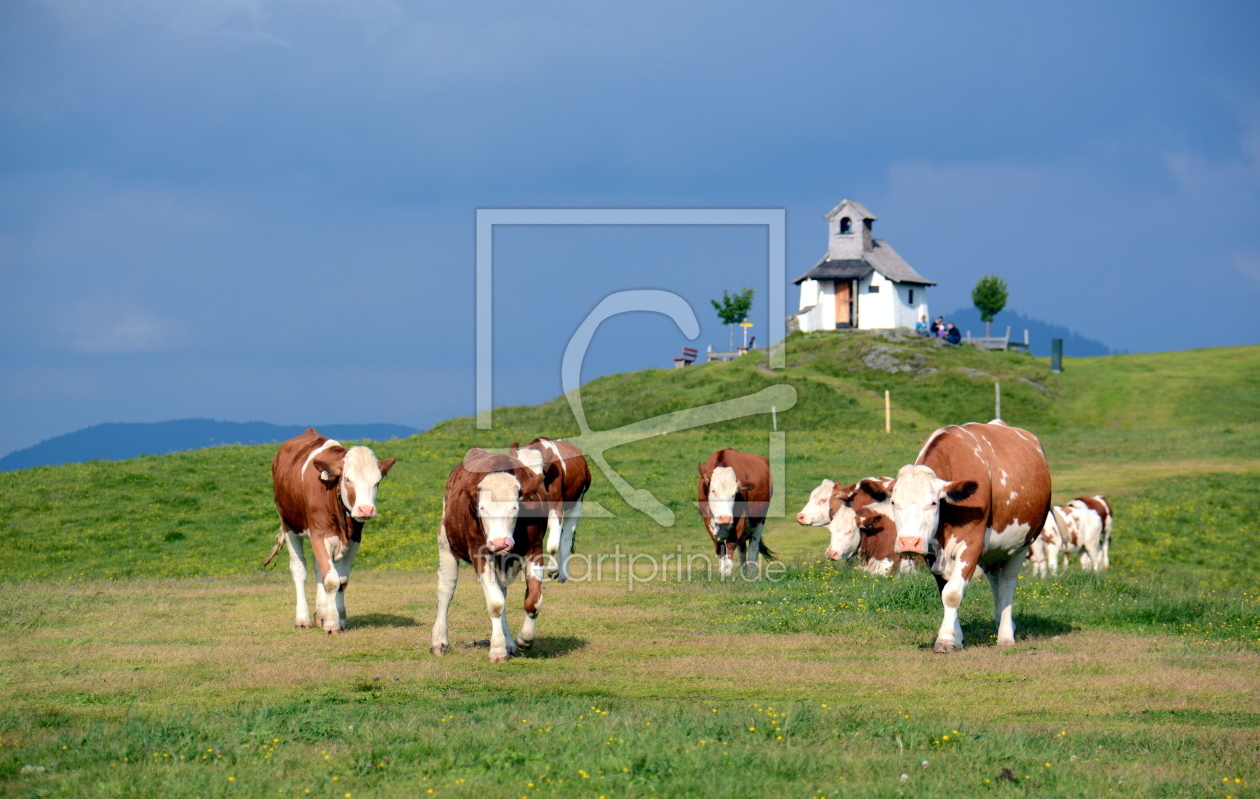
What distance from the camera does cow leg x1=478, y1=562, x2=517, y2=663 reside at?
1283cm

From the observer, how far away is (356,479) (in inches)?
589

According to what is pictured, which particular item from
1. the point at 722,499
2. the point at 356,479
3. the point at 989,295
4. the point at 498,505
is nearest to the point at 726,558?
the point at 722,499

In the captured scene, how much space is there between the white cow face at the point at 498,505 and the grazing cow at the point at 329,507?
112 inches

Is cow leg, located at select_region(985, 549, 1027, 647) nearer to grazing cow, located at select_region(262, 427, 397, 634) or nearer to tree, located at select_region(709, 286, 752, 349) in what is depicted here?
grazing cow, located at select_region(262, 427, 397, 634)

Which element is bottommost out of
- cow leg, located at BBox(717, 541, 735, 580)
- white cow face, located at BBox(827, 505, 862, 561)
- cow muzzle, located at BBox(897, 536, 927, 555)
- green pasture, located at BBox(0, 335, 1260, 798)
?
green pasture, located at BBox(0, 335, 1260, 798)

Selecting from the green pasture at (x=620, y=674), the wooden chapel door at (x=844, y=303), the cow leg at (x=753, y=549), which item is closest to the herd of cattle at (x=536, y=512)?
the green pasture at (x=620, y=674)

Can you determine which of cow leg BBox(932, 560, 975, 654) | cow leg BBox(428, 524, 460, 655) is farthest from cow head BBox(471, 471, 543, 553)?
cow leg BBox(932, 560, 975, 654)

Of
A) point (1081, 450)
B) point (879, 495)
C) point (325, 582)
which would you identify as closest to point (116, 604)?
point (325, 582)

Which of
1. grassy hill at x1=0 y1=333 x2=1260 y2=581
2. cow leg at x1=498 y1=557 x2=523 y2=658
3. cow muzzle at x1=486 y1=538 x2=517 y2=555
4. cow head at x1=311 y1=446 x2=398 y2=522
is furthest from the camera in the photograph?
grassy hill at x1=0 y1=333 x2=1260 y2=581

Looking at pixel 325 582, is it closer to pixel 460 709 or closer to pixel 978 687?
pixel 460 709

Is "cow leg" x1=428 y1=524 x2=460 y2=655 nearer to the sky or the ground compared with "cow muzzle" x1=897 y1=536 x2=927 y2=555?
nearer to the ground

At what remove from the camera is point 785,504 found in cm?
3412

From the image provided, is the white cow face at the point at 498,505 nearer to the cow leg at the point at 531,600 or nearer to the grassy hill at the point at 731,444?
the cow leg at the point at 531,600

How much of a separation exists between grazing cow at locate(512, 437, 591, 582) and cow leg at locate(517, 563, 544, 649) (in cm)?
82
